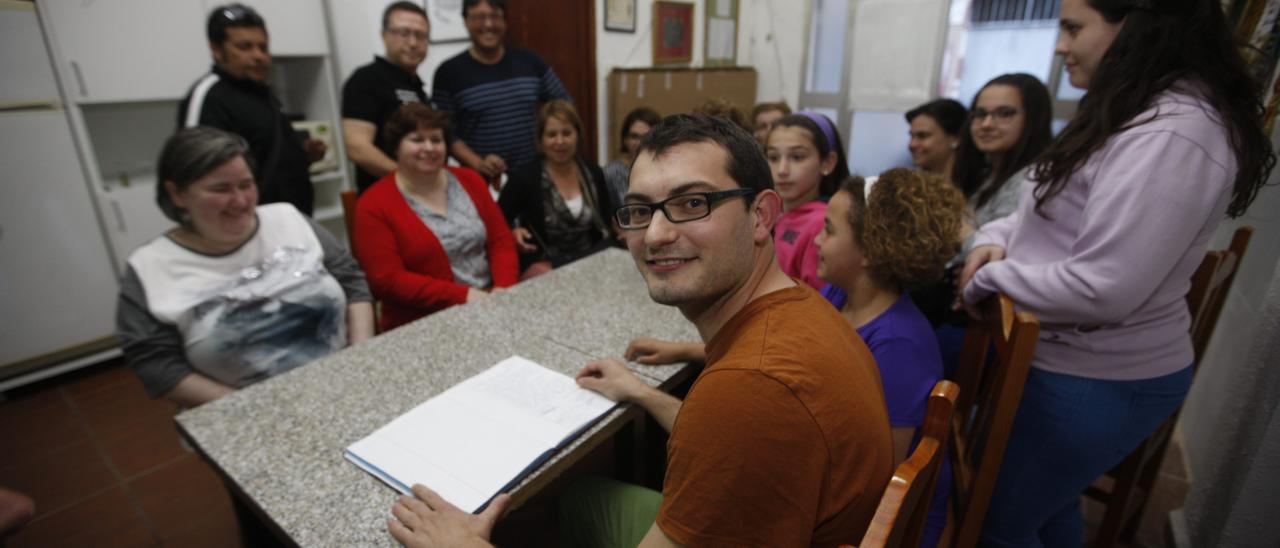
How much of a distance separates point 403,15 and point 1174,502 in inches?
134

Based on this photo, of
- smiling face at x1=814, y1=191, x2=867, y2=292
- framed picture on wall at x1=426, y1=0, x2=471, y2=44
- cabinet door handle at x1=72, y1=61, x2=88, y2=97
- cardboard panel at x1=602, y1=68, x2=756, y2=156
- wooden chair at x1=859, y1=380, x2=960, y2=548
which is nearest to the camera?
wooden chair at x1=859, y1=380, x2=960, y2=548

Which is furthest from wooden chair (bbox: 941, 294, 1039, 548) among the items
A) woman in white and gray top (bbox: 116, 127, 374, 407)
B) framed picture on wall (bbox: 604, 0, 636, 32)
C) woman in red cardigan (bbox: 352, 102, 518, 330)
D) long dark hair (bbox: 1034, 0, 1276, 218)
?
framed picture on wall (bbox: 604, 0, 636, 32)

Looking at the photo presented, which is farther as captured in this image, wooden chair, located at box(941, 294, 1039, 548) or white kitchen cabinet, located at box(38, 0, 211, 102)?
white kitchen cabinet, located at box(38, 0, 211, 102)

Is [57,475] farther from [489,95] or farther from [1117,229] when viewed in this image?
[1117,229]

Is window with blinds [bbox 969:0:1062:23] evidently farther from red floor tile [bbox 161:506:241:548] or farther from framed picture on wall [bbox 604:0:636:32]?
red floor tile [bbox 161:506:241:548]

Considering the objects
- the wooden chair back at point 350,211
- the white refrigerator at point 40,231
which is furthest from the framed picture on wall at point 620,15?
the white refrigerator at point 40,231

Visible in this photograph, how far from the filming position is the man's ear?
89 centimetres

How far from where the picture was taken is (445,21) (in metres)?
3.56

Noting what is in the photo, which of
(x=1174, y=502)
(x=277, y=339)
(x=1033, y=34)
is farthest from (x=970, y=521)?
(x=1033, y=34)

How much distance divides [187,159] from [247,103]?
99 cm

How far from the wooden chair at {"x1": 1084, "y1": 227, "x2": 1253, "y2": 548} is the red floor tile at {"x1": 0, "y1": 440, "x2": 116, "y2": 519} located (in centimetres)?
315

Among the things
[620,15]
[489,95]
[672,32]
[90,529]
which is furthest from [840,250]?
[672,32]

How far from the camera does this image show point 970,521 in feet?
3.74

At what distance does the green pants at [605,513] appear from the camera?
116cm
